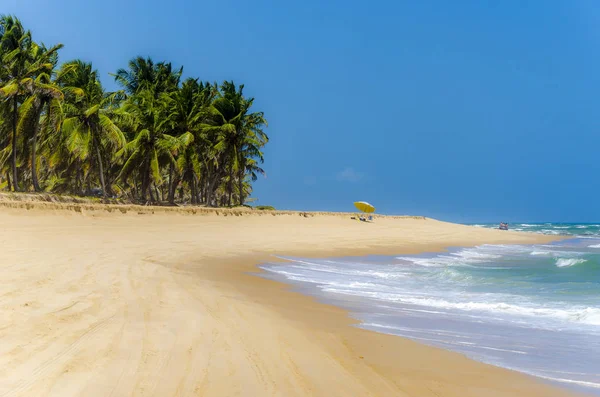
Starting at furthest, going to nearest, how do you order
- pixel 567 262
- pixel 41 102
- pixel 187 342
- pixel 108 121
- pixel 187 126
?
pixel 187 126, pixel 108 121, pixel 41 102, pixel 567 262, pixel 187 342

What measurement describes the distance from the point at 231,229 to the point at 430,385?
1979 centimetres

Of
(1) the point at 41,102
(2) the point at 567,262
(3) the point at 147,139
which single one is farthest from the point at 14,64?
(2) the point at 567,262

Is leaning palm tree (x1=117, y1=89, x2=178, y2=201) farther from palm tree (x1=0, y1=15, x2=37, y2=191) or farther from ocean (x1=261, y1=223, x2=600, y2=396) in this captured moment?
ocean (x1=261, y1=223, x2=600, y2=396)

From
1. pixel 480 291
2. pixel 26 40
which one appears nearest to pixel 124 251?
pixel 480 291

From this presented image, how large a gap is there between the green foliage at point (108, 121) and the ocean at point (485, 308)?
20637 mm

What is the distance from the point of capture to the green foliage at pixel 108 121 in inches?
1040

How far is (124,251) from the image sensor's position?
40.5 ft

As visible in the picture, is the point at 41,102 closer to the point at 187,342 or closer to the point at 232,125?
the point at 232,125

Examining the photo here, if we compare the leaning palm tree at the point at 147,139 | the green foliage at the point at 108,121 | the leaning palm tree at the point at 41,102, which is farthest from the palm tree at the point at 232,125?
the leaning palm tree at the point at 41,102

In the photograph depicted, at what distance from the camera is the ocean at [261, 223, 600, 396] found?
16.6ft

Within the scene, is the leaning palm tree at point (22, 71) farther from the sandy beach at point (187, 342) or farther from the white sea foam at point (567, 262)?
the white sea foam at point (567, 262)

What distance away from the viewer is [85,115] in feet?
95.9

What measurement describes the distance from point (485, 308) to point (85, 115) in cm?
2828

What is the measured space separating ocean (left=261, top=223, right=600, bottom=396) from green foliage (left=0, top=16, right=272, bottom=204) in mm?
20637
